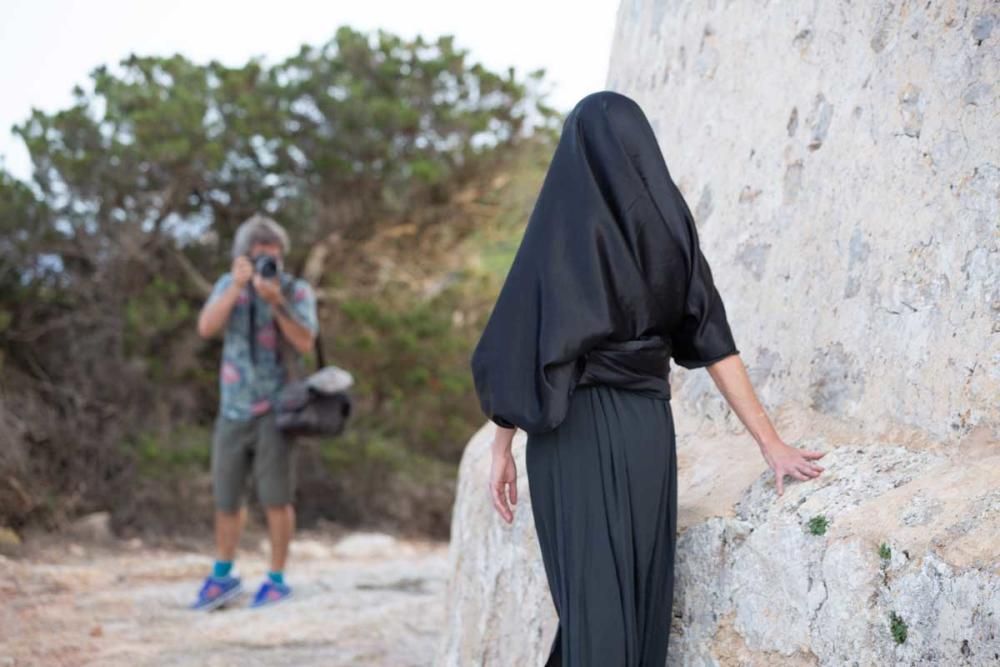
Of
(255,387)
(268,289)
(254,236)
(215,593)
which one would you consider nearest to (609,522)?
(268,289)

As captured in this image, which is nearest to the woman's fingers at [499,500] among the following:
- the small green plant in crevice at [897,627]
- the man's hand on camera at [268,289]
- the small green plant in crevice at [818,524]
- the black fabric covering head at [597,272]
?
the black fabric covering head at [597,272]

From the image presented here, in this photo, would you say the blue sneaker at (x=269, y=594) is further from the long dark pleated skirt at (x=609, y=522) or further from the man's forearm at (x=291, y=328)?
the long dark pleated skirt at (x=609, y=522)

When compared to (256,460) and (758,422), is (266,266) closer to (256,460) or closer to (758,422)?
(256,460)

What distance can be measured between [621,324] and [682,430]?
34.8 inches

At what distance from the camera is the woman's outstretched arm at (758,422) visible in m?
2.22

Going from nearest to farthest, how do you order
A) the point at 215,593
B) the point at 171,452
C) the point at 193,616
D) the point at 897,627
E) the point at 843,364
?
1. the point at 897,627
2. the point at 843,364
3. the point at 193,616
4. the point at 215,593
5. the point at 171,452

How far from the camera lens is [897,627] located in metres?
1.86

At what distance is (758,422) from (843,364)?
0.35 m

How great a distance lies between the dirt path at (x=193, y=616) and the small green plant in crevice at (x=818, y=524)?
8.28ft

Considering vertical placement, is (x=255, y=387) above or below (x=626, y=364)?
below

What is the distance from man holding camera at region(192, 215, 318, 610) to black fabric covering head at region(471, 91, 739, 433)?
2841mm

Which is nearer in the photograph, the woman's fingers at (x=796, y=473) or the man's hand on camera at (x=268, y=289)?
the woman's fingers at (x=796, y=473)

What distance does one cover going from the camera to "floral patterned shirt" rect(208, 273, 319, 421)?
16.2 feet

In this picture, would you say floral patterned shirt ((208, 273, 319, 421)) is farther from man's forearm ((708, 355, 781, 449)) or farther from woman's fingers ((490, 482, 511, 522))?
man's forearm ((708, 355, 781, 449))
